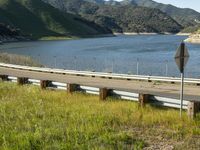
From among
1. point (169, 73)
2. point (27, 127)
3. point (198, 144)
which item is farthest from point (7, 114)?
point (169, 73)

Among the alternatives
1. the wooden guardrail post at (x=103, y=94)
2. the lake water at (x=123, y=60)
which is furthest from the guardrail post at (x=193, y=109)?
the lake water at (x=123, y=60)

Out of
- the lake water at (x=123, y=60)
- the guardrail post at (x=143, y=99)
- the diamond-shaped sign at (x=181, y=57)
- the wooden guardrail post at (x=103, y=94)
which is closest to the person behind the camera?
the diamond-shaped sign at (x=181, y=57)

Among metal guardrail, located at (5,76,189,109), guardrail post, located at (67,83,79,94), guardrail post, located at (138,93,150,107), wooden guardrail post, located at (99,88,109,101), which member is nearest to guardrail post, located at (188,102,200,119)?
metal guardrail, located at (5,76,189,109)

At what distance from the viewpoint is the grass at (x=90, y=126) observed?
35.5 ft

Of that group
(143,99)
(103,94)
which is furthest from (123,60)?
(143,99)

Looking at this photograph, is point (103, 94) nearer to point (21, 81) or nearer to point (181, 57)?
point (181, 57)

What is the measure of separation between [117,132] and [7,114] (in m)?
3.89

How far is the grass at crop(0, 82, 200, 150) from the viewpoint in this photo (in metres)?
10.8

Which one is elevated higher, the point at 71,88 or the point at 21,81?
the point at 71,88

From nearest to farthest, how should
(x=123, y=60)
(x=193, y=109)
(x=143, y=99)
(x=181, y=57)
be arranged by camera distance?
1. (x=193, y=109)
2. (x=181, y=57)
3. (x=143, y=99)
4. (x=123, y=60)

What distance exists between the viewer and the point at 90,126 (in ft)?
41.0

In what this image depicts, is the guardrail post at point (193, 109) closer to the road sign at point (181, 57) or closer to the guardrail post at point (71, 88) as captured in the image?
the road sign at point (181, 57)

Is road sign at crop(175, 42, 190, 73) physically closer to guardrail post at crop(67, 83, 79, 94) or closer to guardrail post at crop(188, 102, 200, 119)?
guardrail post at crop(188, 102, 200, 119)

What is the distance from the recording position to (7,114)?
1434 centimetres
